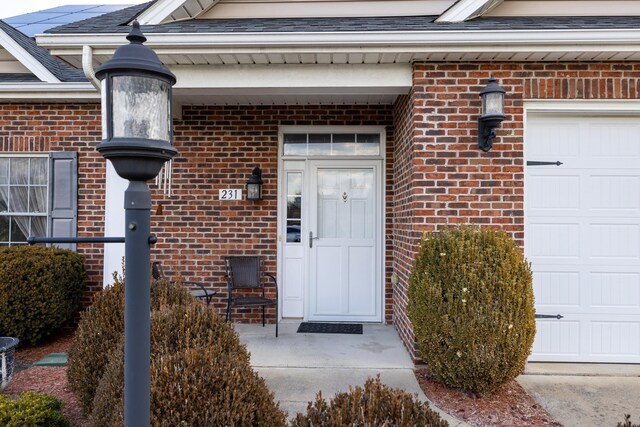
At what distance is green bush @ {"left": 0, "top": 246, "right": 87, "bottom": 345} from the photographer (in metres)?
4.75

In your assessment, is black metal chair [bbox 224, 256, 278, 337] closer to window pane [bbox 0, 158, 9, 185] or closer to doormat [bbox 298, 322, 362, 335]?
doormat [bbox 298, 322, 362, 335]

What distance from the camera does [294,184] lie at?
572 cm

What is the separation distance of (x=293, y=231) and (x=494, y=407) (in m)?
3.14

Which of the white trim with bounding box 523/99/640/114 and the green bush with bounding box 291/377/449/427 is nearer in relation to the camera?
the green bush with bounding box 291/377/449/427

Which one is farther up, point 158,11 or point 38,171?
point 158,11

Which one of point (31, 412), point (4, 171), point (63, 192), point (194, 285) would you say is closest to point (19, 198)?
point (4, 171)

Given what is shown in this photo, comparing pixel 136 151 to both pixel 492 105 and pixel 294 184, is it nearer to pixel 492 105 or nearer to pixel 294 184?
pixel 492 105

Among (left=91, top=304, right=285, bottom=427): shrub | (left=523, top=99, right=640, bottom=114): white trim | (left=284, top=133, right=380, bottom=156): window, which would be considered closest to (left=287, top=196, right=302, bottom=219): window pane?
(left=284, top=133, right=380, bottom=156): window

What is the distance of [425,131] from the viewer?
4.16 meters

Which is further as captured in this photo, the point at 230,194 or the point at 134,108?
the point at 230,194

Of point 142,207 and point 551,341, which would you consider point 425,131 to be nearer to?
point 551,341

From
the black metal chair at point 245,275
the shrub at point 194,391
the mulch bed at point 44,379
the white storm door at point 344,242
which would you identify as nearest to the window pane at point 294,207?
the white storm door at point 344,242

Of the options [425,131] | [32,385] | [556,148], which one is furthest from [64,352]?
[556,148]

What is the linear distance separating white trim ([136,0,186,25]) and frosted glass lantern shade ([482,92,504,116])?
10.3ft
